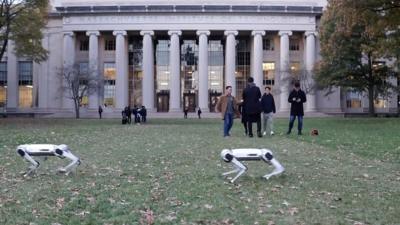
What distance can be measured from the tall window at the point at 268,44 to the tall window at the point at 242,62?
2.57 metres

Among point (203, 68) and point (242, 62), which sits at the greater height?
point (242, 62)

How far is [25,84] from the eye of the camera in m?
79.9

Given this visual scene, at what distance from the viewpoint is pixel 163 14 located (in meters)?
75.4

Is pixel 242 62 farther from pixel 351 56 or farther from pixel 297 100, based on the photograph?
pixel 297 100

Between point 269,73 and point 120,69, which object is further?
point 269,73

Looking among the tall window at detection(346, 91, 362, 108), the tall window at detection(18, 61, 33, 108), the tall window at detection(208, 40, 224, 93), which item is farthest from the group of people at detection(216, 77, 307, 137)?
the tall window at detection(18, 61, 33, 108)

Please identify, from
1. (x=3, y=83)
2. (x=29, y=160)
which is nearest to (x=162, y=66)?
(x=3, y=83)

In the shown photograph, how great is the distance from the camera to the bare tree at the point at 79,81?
6619 cm

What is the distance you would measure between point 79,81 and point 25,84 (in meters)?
17.4

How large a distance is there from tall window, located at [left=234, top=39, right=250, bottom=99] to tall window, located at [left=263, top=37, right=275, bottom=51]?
8.43ft

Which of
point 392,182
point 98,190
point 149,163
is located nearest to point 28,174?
point 98,190

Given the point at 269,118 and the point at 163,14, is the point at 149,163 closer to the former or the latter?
the point at 269,118

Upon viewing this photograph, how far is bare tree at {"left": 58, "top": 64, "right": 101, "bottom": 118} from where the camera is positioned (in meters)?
66.2

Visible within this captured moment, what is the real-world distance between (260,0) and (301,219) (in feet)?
238
